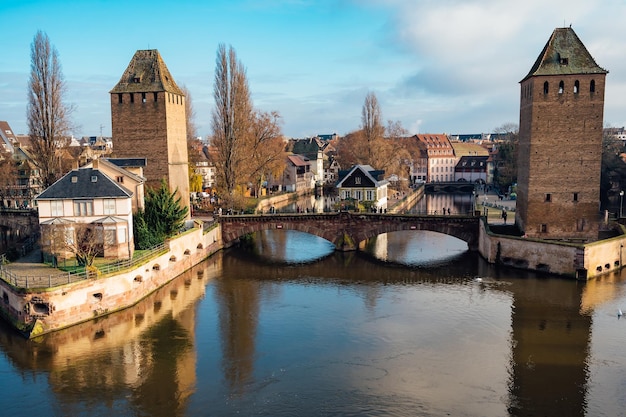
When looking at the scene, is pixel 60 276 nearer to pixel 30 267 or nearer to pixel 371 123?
pixel 30 267

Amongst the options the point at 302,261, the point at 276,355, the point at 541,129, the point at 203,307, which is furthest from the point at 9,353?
the point at 541,129

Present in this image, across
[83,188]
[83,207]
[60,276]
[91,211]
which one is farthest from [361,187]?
[60,276]

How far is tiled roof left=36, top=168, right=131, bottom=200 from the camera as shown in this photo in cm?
3538

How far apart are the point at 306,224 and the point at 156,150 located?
14090 millimetres

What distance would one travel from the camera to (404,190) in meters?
90.2

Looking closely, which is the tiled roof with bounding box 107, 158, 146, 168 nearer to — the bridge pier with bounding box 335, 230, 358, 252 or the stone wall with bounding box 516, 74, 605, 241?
the bridge pier with bounding box 335, 230, 358, 252

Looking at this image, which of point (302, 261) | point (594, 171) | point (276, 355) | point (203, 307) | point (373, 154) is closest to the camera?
point (276, 355)

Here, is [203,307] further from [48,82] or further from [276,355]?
[48,82]

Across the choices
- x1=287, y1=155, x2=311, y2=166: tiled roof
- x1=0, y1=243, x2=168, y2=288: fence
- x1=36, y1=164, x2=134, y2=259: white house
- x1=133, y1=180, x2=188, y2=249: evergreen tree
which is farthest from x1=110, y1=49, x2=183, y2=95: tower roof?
x1=287, y1=155, x2=311, y2=166: tiled roof

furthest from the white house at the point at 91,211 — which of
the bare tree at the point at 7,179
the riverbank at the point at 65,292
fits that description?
the bare tree at the point at 7,179

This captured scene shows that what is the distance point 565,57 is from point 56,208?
3705 centimetres

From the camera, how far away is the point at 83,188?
35656 mm

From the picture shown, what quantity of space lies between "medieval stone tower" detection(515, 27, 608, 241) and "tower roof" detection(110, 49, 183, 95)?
29619 mm

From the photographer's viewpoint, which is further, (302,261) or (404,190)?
(404,190)
